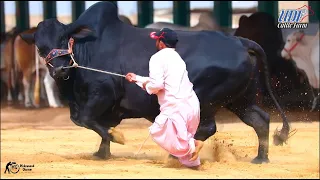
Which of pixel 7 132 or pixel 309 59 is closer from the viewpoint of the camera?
pixel 7 132

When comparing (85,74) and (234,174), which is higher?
(85,74)

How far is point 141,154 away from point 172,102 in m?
1.90

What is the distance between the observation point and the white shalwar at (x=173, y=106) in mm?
7652

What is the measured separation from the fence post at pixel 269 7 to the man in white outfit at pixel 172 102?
8.09 meters

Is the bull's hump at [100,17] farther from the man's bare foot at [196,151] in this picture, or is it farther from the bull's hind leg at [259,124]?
the man's bare foot at [196,151]

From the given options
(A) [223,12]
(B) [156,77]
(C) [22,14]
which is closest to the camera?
(B) [156,77]

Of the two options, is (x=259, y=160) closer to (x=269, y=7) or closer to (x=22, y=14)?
(x=269, y=7)

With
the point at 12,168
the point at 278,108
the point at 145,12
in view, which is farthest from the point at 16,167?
the point at 145,12

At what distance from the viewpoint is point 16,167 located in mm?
7945

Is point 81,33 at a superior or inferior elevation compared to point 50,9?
superior

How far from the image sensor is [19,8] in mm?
17406

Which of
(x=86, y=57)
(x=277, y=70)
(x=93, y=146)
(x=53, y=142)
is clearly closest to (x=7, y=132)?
(x=53, y=142)

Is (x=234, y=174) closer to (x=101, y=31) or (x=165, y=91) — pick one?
(x=165, y=91)

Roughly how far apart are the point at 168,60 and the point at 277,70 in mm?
7648
